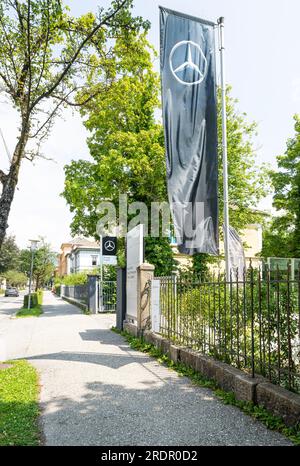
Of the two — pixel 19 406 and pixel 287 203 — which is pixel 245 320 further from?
pixel 287 203

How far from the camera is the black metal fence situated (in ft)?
15.6

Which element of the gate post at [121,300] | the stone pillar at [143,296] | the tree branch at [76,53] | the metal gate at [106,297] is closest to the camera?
the tree branch at [76,53]

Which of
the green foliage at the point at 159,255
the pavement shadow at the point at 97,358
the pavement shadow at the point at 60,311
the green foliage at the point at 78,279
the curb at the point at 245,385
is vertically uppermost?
the green foliage at the point at 159,255

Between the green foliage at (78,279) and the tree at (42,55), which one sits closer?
the tree at (42,55)

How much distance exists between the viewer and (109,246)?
2019 cm

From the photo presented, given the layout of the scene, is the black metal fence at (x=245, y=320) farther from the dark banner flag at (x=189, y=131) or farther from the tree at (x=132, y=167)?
the tree at (x=132, y=167)

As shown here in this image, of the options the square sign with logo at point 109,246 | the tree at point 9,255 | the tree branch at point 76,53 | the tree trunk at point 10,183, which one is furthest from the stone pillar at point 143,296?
the tree at point 9,255

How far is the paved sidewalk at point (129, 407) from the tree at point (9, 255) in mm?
59995

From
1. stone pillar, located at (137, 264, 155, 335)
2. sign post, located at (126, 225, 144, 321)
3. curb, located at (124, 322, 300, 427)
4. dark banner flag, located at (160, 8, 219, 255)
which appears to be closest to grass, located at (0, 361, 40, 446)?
curb, located at (124, 322, 300, 427)

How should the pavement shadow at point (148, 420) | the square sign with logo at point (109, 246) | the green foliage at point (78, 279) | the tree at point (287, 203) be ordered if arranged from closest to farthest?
the pavement shadow at point (148, 420)
the square sign with logo at point (109, 246)
the tree at point (287, 203)
the green foliage at point (78, 279)

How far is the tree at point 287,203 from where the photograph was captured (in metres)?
27.8

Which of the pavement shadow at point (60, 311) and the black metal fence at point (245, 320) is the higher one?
the black metal fence at point (245, 320)

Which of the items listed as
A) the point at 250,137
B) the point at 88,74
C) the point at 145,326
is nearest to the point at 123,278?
the point at 145,326

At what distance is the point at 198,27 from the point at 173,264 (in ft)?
50.3
